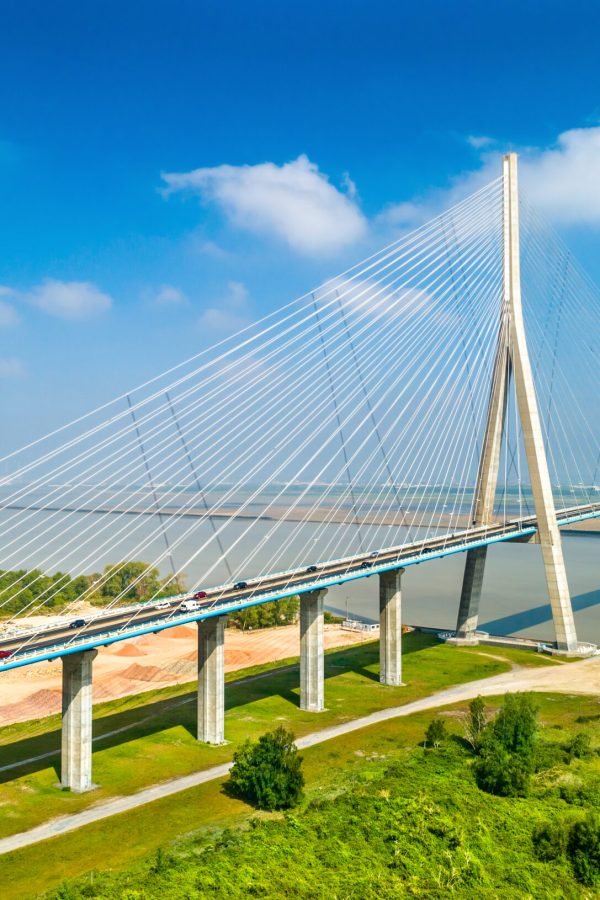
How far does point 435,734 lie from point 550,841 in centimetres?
772

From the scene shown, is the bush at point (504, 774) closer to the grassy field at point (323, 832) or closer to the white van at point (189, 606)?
the grassy field at point (323, 832)

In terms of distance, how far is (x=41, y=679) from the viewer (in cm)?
4006

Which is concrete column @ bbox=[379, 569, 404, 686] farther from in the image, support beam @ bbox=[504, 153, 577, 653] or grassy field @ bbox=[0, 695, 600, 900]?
support beam @ bbox=[504, 153, 577, 653]

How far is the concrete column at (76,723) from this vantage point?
74.8 ft

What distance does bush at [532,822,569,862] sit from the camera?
1802cm

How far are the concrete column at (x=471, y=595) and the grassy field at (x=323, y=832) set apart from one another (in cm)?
1793

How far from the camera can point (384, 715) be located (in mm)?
30125

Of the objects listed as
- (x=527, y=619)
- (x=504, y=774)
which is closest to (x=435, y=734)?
(x=504, y=774)

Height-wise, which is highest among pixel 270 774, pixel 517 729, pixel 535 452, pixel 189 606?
pixel 535 452

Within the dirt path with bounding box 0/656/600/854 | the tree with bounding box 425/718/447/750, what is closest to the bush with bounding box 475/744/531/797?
the tree with bounding box 425/718/447/750

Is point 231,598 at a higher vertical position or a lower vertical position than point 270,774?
higher

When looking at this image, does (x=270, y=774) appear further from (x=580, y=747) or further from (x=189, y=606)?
(x=580, y=747)

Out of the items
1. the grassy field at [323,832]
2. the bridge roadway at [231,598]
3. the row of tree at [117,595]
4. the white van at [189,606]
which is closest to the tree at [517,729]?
the grassy field at [323,832]

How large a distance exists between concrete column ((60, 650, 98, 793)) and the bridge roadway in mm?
926
